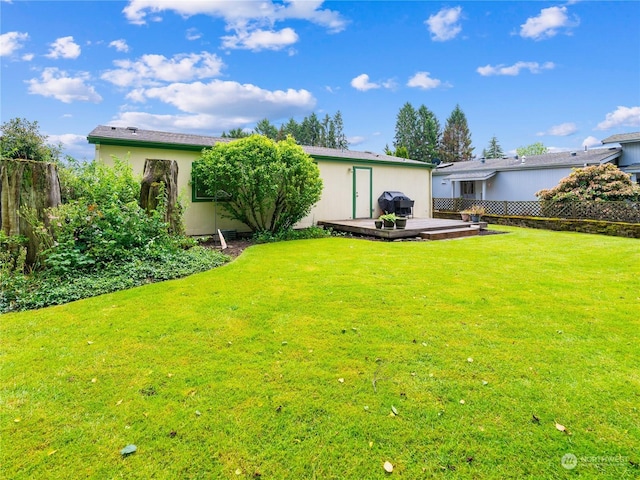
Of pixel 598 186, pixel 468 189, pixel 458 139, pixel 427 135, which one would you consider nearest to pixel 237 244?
pixel 598 186

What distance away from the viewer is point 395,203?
12.6 metres

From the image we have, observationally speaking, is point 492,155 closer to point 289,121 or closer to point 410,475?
point 289,121

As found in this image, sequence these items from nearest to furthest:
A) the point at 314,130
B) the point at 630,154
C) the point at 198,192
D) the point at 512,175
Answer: the point at 198,192 → the point at 630,154 → the point at 512,175 → the point at 314,130

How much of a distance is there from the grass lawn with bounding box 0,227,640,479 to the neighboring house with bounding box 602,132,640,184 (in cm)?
1603

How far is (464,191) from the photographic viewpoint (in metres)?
21.6

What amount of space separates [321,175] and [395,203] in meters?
3.08

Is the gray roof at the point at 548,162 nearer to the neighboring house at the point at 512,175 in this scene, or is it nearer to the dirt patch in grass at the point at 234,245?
the neighboring house at the point at 512,175

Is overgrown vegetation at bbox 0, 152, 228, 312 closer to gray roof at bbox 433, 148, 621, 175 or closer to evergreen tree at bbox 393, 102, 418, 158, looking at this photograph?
gray roof at bbox 433, 148, 621, 175

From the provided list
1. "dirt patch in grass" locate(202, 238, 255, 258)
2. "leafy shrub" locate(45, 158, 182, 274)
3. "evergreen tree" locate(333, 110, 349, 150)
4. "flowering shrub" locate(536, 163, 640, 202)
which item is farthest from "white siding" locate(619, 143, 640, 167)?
"evergreen tree" locate(333, 110, 349, 150)

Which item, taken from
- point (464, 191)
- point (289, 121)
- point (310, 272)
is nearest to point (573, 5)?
point (464, 191)

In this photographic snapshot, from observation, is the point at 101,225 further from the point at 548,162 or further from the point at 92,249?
the point at 548,162

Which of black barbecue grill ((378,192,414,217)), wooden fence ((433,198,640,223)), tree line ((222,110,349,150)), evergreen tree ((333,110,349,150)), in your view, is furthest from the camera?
evergreen tree ((333,110,349,150))

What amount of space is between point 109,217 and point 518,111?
28.0 m

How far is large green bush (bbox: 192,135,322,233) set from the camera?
28.3 ft
